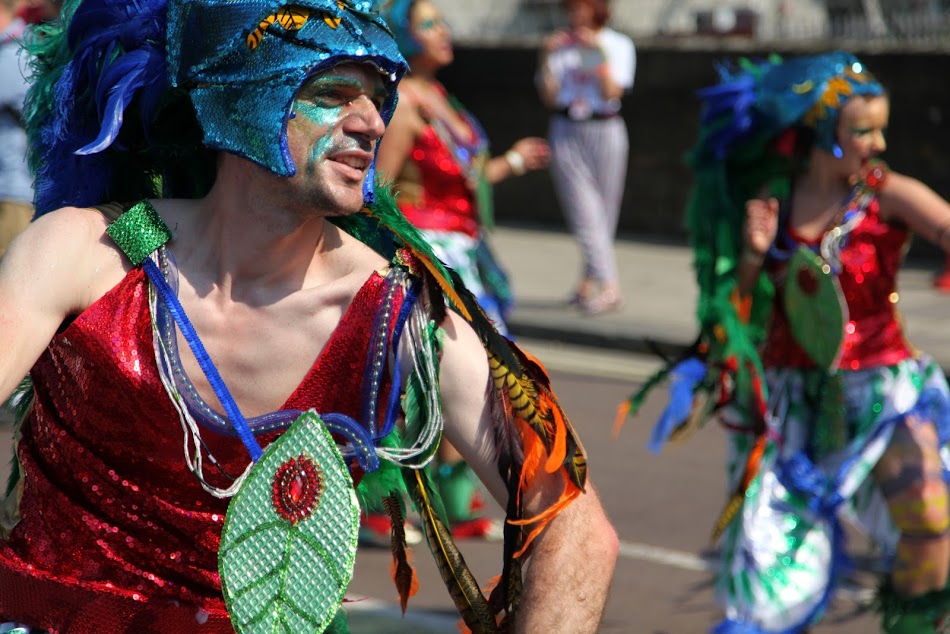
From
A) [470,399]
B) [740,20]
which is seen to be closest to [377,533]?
[470,399]

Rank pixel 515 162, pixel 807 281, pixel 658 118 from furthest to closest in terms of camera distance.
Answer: pixel 658 118
pixel 515 162
pixel 807 281

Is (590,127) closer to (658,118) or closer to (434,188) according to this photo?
(658,118)

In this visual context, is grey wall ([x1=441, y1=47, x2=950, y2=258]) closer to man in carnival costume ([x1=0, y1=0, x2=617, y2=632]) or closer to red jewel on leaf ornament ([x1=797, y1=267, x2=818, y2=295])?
red jewel on leaf ornament ([x1=797, y1=267, x2=818, y2=295])

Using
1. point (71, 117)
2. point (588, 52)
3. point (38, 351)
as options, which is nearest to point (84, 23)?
point (71, 117)

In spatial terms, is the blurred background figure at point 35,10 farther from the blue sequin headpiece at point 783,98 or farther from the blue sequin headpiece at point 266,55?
the blue sequin headpiece at point 266,55

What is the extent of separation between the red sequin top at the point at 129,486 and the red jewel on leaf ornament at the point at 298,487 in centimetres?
11

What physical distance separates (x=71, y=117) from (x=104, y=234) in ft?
1.18

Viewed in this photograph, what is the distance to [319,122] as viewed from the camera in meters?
2.54

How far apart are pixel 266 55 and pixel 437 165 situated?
4.12 metres

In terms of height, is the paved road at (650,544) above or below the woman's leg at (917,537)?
below

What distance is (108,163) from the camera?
2887 mm

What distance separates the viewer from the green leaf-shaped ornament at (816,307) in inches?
197

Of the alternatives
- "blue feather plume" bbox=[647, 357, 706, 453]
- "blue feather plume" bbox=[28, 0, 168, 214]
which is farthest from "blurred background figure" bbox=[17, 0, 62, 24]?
"blue feather plume" bbox=[28, 0, 168, 214]

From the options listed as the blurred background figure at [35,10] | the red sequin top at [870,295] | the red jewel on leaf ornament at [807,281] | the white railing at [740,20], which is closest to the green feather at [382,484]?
the red jewel on leaf ornament at [807,281]
